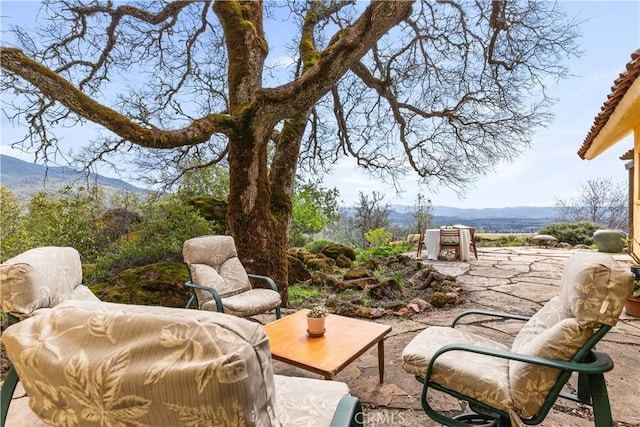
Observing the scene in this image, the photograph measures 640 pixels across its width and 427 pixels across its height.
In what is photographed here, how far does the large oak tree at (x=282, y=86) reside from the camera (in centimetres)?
351

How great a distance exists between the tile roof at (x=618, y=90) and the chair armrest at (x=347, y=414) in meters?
3.84

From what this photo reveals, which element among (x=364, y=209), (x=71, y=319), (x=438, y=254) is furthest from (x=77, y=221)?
(x=364, y=209)

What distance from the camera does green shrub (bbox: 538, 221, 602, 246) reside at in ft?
32.2

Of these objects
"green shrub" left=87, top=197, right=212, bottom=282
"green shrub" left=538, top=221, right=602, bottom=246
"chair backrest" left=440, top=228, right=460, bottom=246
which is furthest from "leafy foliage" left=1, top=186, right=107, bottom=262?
"green shrub" left=538, top=221, right=602, bottom=246

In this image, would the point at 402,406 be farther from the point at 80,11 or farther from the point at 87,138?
the point at 80,11

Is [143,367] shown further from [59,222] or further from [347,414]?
[59,222]

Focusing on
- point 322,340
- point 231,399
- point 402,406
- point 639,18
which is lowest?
point 402,406

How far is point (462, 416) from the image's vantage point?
1810 mm

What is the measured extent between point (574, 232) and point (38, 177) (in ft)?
42.9

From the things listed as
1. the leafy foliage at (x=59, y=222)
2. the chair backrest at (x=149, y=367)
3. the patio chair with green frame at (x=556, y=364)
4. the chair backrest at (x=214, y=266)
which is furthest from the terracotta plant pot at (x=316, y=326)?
the leafy foliage at (x=59, y=222)

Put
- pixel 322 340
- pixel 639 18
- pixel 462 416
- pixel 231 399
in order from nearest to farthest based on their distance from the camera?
1. pixel 231 399
2. pixel 462 416
3. pixel 322 340
4. pixel 639 18

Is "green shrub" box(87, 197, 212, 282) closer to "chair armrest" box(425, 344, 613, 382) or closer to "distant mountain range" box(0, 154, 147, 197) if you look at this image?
"distant mountain range" box(0, 154, 147, 197)

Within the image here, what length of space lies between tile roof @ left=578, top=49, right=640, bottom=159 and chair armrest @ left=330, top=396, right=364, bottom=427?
3836 mm

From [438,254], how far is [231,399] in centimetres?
763
